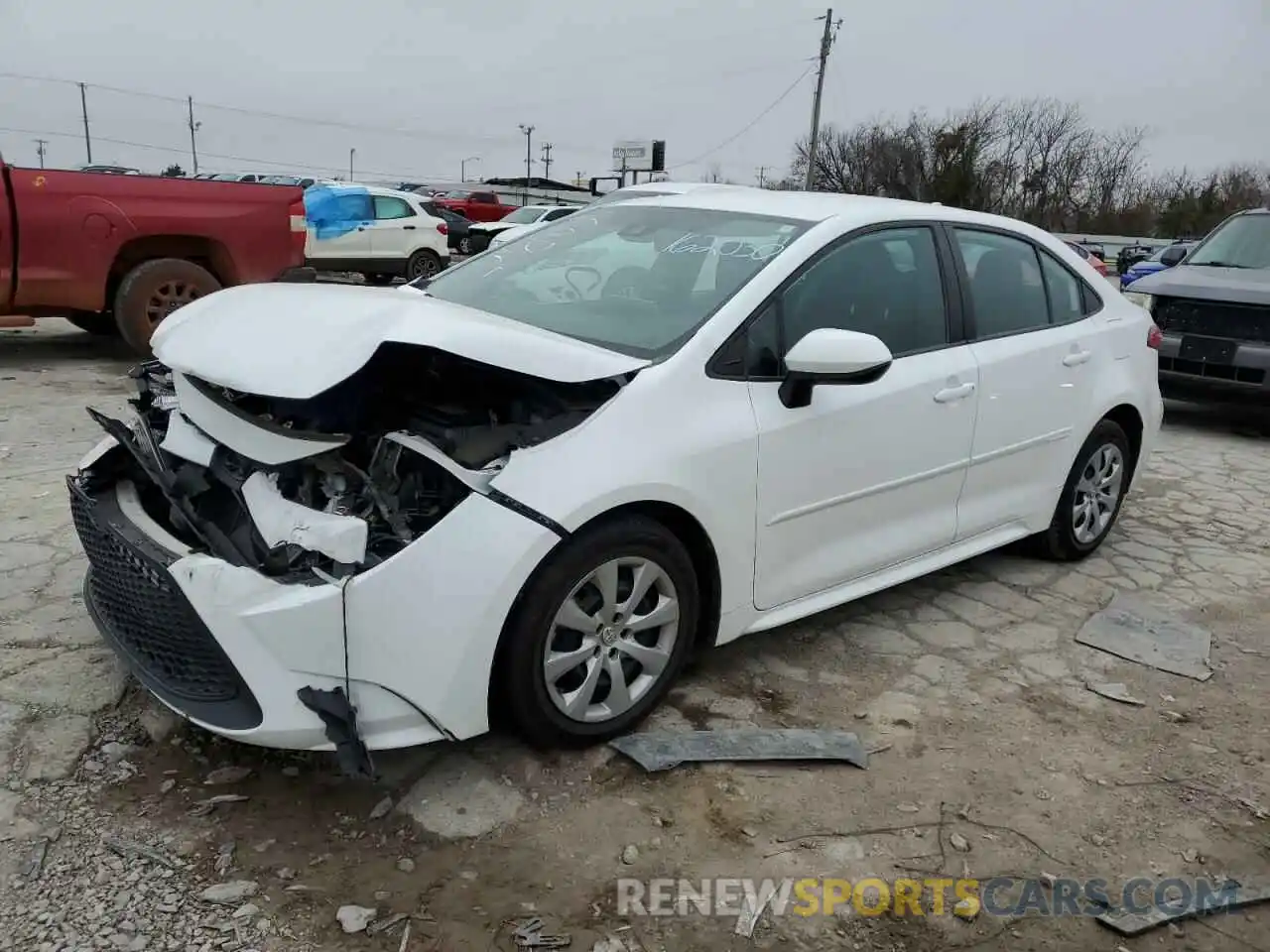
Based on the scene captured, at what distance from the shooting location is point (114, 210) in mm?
7801

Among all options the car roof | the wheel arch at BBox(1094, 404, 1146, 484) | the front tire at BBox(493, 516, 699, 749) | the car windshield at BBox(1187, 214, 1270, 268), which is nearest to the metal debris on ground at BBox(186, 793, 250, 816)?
the front tire at BBox(493, 516, 699, 749)

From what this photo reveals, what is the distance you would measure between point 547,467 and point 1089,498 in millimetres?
3136

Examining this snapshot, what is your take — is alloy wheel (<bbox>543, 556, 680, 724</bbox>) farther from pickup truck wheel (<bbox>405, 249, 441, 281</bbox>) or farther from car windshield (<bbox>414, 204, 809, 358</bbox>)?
pickup truck wheel (<bbox>405, 249, 441, 281</bbox>)

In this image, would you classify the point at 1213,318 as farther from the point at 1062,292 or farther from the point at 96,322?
the point at 96,322

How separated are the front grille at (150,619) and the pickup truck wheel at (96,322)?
6708mm

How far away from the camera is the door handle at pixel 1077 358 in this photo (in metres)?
4.26

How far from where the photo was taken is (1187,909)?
2461 millimetres

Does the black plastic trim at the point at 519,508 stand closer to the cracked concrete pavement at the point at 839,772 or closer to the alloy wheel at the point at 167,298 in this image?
the cracked concrete pavement at the point at 839,772

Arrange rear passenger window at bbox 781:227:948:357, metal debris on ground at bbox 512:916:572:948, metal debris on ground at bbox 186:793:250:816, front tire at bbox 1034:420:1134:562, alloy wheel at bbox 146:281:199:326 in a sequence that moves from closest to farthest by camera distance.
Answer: metal debris on ground at bbox 512:916:572:948 → metal debris on ground at bbox 186:793:250:816 → rear passenger window at bbox 781:227:948:357 → front tire at bbox 1034:420:1134:562 → alloy wheel at bbox 146:281:199:326

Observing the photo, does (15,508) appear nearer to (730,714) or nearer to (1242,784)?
(730,714)

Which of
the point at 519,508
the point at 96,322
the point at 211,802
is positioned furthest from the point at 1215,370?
the point at 96,322

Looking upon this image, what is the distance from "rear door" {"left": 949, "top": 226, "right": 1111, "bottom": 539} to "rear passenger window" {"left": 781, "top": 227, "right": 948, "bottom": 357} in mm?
207

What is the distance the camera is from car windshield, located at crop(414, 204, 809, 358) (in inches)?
125

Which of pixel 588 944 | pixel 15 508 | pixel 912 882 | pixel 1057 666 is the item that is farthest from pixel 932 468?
pixel 15 508
